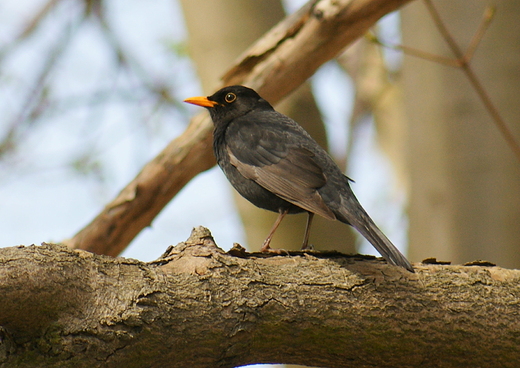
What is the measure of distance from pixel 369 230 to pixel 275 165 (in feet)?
3.35

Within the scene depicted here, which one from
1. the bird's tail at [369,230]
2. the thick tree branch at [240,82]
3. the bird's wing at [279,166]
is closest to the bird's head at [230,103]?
the thick tree branch at [240,82]

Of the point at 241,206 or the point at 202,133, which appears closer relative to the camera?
the point at 202,133

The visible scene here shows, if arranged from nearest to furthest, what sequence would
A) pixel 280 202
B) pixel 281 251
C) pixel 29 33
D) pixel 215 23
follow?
1. pixel 281 251
2. pixel 280 202
3. pixel 215 23
4. pixel 29 33

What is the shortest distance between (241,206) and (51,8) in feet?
18.7

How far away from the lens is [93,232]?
17.5 ft

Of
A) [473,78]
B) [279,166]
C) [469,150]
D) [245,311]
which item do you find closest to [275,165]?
[279,166]

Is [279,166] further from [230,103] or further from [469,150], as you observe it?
[469,150]

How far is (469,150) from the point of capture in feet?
21.3

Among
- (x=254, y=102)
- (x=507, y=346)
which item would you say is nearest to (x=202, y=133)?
(x=254, y=102)

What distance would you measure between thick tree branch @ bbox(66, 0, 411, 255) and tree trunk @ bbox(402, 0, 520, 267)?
186 centimetres

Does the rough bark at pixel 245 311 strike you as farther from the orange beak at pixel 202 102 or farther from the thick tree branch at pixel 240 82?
the orange beak at pixel 202 102

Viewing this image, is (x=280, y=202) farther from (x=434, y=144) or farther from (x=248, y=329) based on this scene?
(x=434, y=144)

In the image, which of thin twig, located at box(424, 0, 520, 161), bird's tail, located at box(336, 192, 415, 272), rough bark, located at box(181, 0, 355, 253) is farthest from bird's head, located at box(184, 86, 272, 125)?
→ rough bark, located at box(181, 0, 355, 253)

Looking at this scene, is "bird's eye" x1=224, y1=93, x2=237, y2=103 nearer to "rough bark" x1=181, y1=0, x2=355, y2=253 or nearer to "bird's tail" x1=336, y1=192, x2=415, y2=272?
"bird's tail" x1=336, y1=192, x2=415, y2=272
